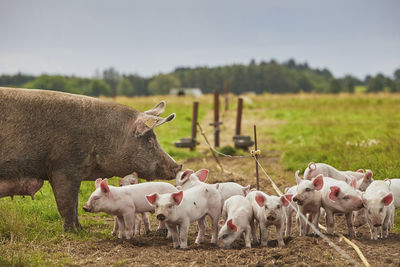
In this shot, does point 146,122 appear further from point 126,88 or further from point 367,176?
point 126,88

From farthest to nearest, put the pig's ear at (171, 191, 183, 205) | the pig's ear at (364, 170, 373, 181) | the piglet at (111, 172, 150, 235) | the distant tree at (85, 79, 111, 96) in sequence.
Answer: the distant tree at (85, 79, 111, 96)
the pig's ear at (364, 170, 373, 181)
the piglet at (111, 172, 150, 235)
the pig's ear at (171, 191, 183, 205)

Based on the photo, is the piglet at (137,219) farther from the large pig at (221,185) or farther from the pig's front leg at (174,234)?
the pig's front leg at (174,234)

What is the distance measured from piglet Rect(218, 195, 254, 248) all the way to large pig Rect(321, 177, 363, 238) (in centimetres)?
97

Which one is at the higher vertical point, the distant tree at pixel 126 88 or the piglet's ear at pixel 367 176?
the distant tree at pixel 126 88

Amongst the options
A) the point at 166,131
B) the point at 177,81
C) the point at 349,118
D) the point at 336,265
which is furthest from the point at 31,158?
the point at 177,81

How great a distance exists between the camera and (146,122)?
699cm

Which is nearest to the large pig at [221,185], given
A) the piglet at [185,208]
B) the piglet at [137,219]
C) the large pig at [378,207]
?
the piglet at [185,208]

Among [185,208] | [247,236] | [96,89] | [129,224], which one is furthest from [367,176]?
[96,89]

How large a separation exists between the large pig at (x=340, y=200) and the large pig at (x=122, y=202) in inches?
84.4

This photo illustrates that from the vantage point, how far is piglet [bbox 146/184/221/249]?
223 inches

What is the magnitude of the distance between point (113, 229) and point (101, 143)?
46.0 inches

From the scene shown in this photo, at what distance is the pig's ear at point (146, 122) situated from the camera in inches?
272

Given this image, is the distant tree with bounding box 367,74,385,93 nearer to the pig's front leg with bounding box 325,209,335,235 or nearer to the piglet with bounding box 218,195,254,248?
the pig's front leg with bounding box 325,209,335,235

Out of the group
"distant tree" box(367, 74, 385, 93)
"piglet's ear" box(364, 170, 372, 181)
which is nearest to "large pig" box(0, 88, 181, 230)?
"piglet's ear" box(364, 170, 372, 181)
